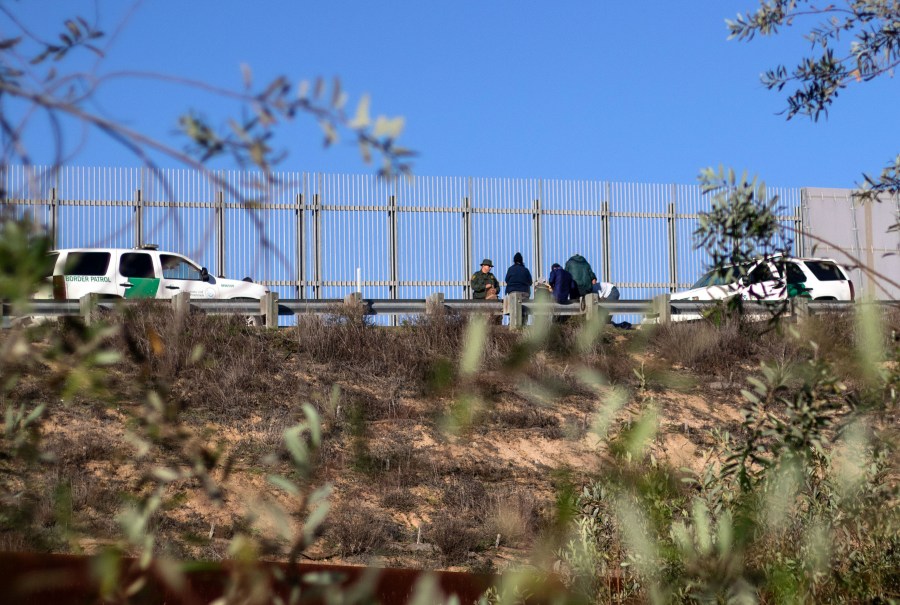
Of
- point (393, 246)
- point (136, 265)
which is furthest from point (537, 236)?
point (136, 265)

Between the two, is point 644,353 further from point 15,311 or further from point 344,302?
point 15,311

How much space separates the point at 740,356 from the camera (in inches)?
731

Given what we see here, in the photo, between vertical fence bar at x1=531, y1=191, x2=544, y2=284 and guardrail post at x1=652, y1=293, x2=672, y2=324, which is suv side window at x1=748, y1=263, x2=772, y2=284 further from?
vertical fence bar at x1=531, y1=191, x2=544, y2=284

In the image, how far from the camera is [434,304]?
58.9 feet

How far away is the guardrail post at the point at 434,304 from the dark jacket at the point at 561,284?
2.40m

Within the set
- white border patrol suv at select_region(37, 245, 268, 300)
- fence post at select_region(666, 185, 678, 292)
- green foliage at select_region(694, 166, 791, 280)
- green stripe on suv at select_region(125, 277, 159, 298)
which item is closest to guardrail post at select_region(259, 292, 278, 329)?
white border patrol suv at select_region(37, 245, 268, 300)

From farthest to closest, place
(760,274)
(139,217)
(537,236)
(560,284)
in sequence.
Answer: (537,236) → (560,284) → (760,274) → (139,217)

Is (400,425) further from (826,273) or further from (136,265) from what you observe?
(826,273)

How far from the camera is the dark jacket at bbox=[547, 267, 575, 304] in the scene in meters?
19.5

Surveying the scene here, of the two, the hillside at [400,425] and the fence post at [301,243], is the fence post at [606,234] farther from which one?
the fence post at [301,243]

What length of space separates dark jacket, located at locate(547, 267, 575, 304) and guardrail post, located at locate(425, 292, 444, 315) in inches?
94.3

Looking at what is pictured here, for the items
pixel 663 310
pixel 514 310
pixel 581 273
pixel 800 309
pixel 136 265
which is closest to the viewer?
pixel 800 309

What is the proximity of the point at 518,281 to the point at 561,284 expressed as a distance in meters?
0.80

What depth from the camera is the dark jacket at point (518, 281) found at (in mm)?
19422
